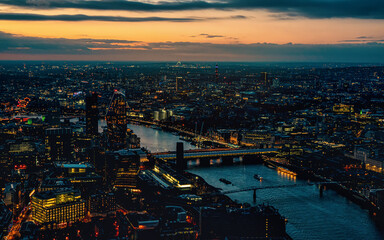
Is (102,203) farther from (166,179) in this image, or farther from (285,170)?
(285,170)

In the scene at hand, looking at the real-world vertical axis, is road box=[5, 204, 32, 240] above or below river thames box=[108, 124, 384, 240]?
below

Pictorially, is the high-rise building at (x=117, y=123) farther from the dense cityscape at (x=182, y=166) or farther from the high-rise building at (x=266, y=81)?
the high-rise building at (x=266, y=81)

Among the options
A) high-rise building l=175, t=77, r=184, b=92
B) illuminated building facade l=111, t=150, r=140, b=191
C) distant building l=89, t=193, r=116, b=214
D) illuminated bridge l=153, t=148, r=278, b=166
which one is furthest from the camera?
high-rise building l=175, t=77, r=184, b=92

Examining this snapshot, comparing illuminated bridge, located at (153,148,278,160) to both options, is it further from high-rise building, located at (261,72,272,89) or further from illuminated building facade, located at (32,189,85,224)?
high-rise building, located at (261,72,272,89)

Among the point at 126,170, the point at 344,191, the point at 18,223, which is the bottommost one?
the point at 18,223

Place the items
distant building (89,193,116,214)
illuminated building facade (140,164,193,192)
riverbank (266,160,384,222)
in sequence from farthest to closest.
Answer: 1. illuminated building facade (140,164,193,192)
2. riverbank (266,160,384,222)
3. distant building (89,193,116,214)


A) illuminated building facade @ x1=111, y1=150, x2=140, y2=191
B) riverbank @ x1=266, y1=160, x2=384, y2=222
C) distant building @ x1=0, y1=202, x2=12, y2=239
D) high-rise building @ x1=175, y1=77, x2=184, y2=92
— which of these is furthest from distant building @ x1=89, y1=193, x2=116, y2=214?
high-rise building @ x1=175, y1=77, x2=184, y2=92

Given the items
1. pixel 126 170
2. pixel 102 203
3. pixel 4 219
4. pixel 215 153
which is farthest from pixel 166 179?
pixel 4 219
